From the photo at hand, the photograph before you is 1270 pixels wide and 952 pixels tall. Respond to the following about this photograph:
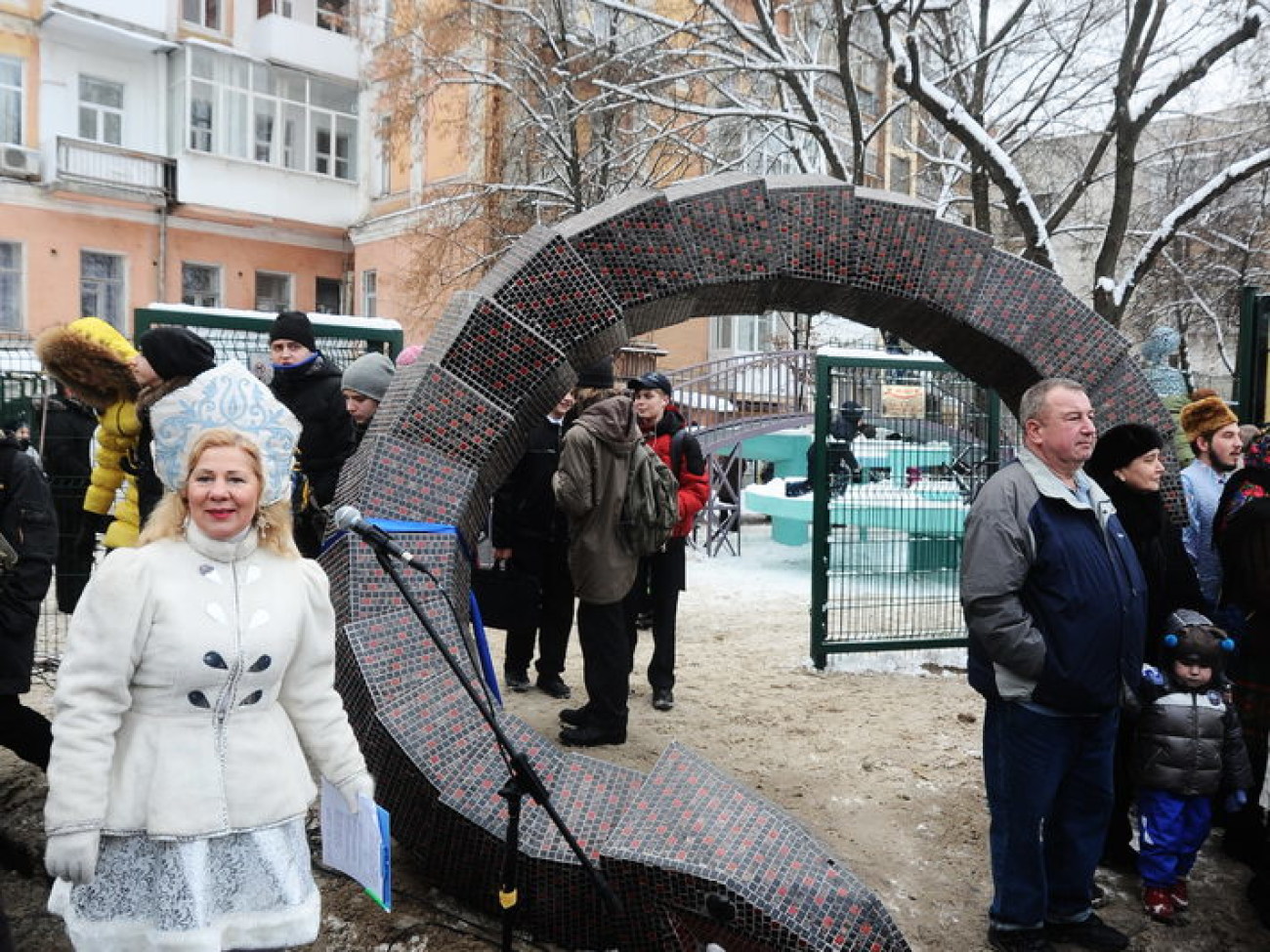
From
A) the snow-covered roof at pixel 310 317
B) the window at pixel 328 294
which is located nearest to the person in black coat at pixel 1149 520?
the snow-covered roof at pixel 310 317

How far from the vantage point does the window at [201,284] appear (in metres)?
23.5

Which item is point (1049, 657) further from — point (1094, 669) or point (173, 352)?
point (173, 352)

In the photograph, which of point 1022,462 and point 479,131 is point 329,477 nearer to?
point 1022,462

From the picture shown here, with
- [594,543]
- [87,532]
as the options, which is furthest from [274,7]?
[594,543]

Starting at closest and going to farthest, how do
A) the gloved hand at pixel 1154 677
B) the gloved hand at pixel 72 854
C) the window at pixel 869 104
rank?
→ the gloved hand at pixel 72 854 < the gloved hand at pixel 1154 677 < the window at pixel 869 104

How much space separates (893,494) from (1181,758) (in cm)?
377

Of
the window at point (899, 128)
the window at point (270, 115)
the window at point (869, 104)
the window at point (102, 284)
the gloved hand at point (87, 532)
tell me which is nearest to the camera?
the gloved hand at point (87, 532)

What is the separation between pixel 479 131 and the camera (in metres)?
19.7

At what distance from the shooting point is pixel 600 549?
18.3ft

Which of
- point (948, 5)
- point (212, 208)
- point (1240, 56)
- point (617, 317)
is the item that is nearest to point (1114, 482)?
point (617, 317)

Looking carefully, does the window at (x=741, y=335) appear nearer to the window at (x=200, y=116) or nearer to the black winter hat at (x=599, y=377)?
the window at (x=200, y=116)

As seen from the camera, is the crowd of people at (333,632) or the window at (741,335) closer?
the crowd of people at (333,632)

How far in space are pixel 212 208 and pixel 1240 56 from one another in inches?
767

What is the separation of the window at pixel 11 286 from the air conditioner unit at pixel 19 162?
1.37 m
